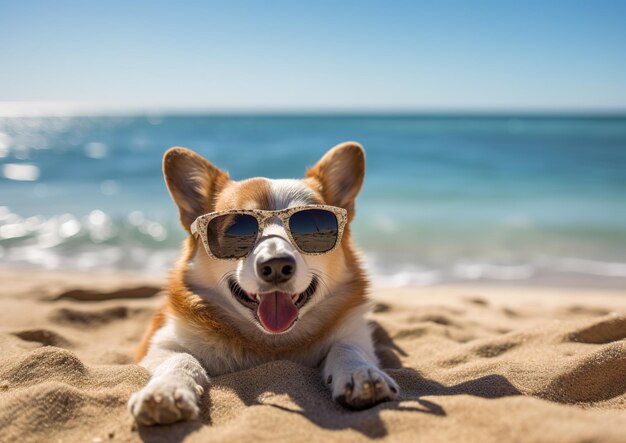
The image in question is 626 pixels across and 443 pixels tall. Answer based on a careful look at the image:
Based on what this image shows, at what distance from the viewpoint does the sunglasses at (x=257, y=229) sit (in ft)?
9.48

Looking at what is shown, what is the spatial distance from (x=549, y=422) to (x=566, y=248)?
22.2 feet

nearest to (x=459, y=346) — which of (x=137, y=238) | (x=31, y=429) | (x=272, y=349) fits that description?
(x=272, y=349)

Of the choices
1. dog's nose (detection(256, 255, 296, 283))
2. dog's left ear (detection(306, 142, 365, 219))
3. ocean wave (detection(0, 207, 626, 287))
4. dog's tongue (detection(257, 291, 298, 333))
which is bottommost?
ocean wave (detection(0, 207, 626, 287))

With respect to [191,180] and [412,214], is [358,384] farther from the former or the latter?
[412,214]

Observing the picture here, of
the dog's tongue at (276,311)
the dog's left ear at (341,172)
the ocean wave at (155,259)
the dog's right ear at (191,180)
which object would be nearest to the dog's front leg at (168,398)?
the dog's tongue at (276,311)

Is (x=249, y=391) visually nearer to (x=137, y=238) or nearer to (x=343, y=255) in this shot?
(x=343, y=255)

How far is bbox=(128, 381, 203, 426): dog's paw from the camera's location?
201 centimetres

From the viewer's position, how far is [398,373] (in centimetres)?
288

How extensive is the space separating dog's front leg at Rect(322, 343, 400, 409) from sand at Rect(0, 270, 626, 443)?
6 centimetres

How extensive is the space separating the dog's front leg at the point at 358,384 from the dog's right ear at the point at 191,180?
1338 mm

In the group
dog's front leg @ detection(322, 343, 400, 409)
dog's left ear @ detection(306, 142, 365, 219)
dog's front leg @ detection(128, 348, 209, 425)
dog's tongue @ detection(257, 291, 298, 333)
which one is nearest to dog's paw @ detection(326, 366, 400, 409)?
dog's front leg @ detection(322, 343, 400, 409)

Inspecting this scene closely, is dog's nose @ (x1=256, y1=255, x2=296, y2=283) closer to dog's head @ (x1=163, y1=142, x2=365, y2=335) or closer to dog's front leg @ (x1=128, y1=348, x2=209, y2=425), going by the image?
dog's head @ (x1=163, y1=142, x2=365, y2=335)

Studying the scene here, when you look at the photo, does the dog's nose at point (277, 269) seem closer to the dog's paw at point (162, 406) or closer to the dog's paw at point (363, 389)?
the dog's paw at point (363, 389)

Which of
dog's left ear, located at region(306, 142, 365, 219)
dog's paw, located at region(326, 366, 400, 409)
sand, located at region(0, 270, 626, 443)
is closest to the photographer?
sand, located at region(0, 270, 626, 443)
